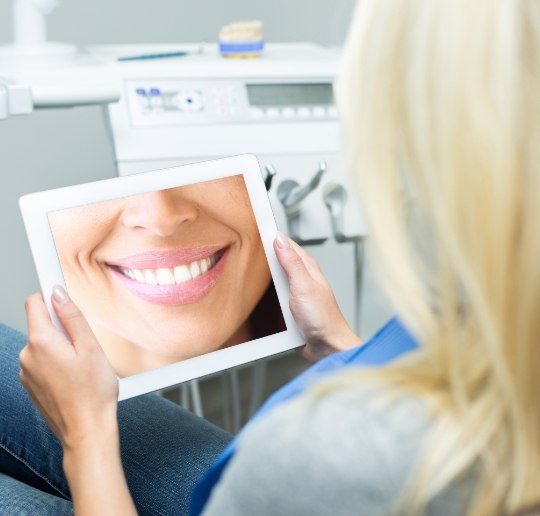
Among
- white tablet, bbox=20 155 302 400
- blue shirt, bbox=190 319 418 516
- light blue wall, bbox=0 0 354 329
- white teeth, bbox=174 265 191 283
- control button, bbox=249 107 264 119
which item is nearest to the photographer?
blue shirt, bbox=190 319 418 516

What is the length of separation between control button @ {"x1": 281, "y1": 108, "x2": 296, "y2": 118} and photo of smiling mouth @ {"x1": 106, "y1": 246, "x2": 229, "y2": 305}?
1.26 feet

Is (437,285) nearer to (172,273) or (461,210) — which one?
(461,210)

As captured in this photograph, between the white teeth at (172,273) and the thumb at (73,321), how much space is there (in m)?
0.13

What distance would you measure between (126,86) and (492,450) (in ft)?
2.97

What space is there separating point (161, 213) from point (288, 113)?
1.39 feet

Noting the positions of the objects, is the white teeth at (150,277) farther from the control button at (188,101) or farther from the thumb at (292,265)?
the control button at (188,101)

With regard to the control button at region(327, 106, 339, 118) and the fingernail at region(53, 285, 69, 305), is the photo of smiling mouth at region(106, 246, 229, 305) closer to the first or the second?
the fingernail at region(53, 285, 69, 305)

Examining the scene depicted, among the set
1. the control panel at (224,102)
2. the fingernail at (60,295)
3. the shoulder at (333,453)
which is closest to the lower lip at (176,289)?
the fingernail at (60,295)

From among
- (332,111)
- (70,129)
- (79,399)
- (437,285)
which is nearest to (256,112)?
(332,111)

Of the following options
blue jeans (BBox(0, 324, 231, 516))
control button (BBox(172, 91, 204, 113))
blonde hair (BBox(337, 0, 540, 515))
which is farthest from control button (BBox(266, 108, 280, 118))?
blonde hair (BBox(337, 0, 540, 515))

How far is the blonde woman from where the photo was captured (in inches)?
16.5

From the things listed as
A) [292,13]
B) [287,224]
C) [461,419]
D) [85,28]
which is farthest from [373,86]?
[292,13]

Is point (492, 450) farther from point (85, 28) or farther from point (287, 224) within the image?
point (85, 28)

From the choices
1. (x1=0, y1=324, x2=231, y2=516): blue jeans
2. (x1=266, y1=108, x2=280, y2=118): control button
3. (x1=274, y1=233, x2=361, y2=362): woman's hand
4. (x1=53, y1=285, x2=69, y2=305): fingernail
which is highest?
(x1=266, y1=108, x2=280, y2=118): control button
